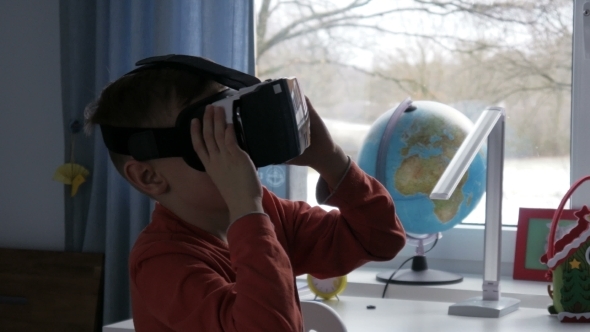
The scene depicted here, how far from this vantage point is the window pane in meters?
1.97

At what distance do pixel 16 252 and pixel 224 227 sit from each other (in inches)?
57.5

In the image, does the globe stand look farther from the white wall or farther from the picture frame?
the white wall

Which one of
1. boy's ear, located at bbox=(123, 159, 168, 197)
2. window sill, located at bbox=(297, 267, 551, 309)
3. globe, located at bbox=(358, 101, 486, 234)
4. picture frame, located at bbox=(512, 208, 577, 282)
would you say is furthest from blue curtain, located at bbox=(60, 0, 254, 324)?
boy's ear, located at bbox=(123, 159, 168, 197)

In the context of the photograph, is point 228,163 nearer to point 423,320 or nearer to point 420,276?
point 423,320

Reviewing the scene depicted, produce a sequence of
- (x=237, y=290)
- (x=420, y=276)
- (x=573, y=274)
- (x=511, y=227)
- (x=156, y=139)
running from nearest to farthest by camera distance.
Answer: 1. (x=237, y=290)
2. (x=156, y=139)
3. (x=573, y=274)
4. (x=420, y=276)
5. (x=511, y=227)

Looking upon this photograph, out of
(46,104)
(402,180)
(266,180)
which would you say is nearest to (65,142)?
(46,104)

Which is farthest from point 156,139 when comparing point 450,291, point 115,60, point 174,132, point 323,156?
point 115,60

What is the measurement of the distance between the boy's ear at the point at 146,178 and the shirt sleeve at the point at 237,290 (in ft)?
0.41

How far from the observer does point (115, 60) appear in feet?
6.70

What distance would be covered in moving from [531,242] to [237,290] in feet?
4.00

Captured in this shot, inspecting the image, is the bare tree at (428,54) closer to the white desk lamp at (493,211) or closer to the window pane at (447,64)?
the window pane at (447,64)

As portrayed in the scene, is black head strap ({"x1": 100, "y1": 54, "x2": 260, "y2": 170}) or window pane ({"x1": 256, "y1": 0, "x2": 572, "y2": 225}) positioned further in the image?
window pane ({"x1": 256, "y1": 0, "x2": 572, "y2": 225})

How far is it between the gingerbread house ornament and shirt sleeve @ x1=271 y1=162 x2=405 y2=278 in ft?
1.60

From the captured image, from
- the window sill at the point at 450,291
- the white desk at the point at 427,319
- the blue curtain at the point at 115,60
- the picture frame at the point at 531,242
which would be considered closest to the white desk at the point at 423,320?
the white desk at the point at 427,319
